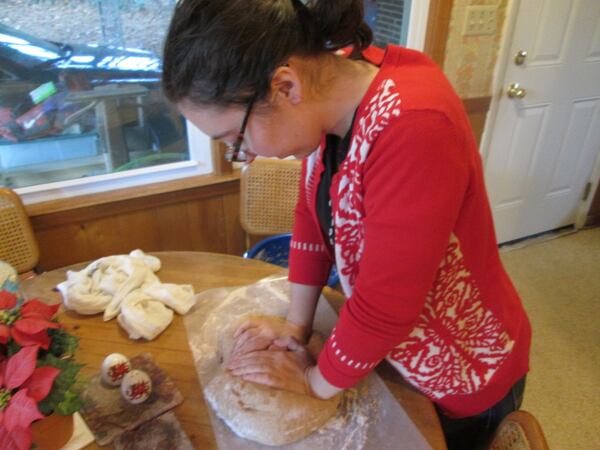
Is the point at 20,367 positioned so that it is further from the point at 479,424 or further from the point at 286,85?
the point at 479,424

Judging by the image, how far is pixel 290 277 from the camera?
3.16 ft

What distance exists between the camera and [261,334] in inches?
35.6

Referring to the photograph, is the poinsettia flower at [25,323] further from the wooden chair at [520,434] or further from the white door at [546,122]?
the white door at [546,122]

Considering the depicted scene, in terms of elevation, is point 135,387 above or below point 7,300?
below

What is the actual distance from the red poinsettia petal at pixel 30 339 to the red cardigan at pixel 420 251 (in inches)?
16.3

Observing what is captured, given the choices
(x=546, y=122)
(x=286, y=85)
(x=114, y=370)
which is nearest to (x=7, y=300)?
(x=114, y=370)

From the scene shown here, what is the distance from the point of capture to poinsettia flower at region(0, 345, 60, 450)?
0.53 m

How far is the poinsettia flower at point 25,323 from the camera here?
2.00 ft

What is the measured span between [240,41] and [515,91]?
211cm

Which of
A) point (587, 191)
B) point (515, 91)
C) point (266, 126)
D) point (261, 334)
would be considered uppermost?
point (266, 126)

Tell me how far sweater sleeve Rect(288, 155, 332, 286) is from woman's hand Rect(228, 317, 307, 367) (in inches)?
3.9

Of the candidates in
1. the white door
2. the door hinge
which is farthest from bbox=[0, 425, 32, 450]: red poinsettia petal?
the door hinge

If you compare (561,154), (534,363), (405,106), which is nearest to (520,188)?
(561,154)

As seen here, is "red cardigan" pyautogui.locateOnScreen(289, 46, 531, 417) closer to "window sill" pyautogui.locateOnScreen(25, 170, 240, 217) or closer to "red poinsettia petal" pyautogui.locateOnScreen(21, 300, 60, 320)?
"red poinsettia petal" pyautogui.locateOnScreen(21, 300, 60, 320)
